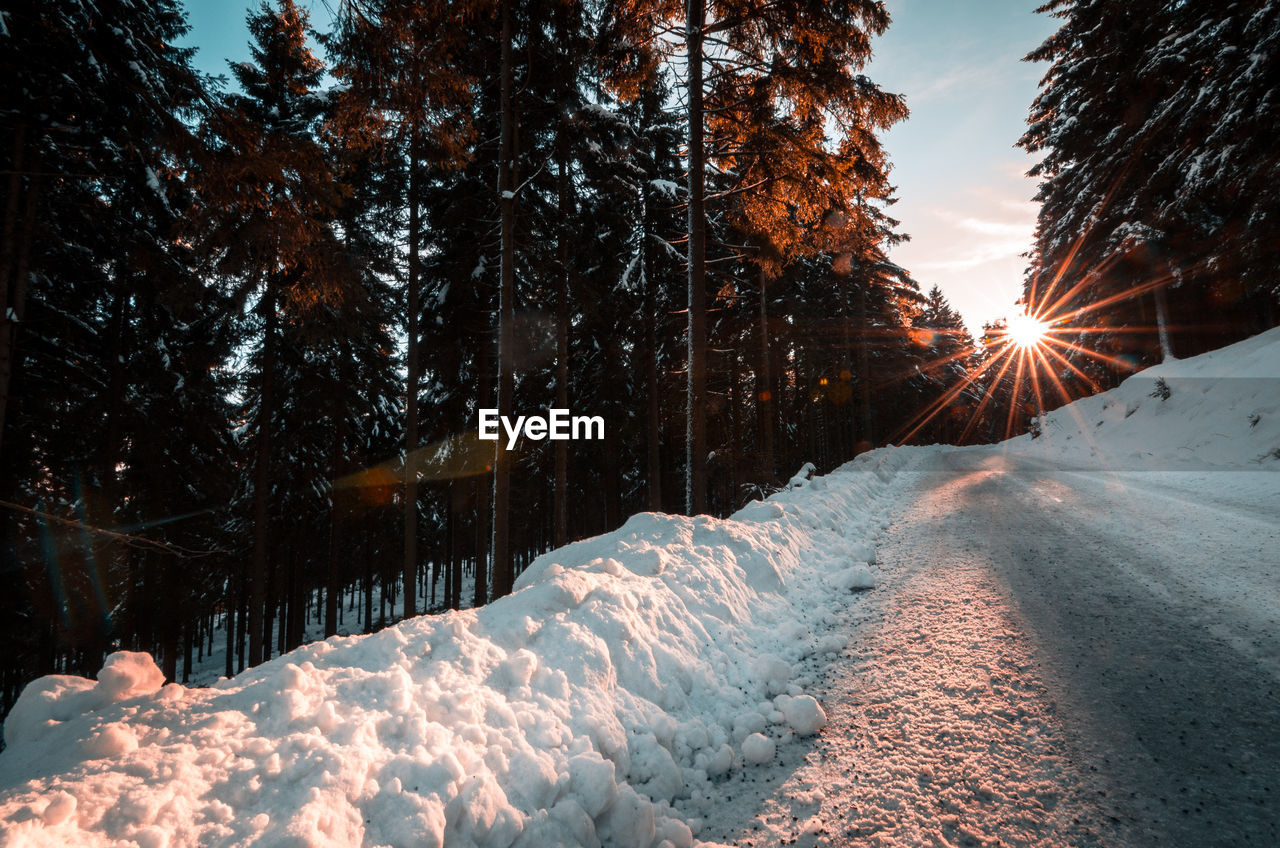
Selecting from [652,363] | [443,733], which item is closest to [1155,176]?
[652,363]

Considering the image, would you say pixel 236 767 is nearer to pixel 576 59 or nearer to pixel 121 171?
pixel 121 171

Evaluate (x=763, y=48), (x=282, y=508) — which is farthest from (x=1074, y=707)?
(x=282, y=508)

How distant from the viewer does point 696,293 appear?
8305 millimetres

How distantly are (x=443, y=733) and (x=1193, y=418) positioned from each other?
Answer: 18.5m

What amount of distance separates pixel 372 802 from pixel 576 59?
1205 cm

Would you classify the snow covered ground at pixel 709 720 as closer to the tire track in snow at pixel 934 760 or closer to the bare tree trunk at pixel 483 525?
the tire track in snow at pixel 934 760

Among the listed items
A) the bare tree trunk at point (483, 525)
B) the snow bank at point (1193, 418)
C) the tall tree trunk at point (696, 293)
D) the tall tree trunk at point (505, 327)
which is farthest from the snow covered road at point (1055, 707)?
the bare tree trunk at point (483, 525)

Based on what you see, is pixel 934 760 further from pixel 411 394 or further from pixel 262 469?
pixel 262 469

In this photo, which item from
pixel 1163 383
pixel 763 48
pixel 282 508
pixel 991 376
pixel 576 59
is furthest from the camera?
pixel 991 376

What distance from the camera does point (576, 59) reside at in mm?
10031

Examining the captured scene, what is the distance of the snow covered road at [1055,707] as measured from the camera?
2.12m

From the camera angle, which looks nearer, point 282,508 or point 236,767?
point 236,767

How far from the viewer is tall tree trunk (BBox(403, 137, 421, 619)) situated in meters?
12.6

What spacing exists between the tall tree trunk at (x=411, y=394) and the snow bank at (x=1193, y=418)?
1761cm
